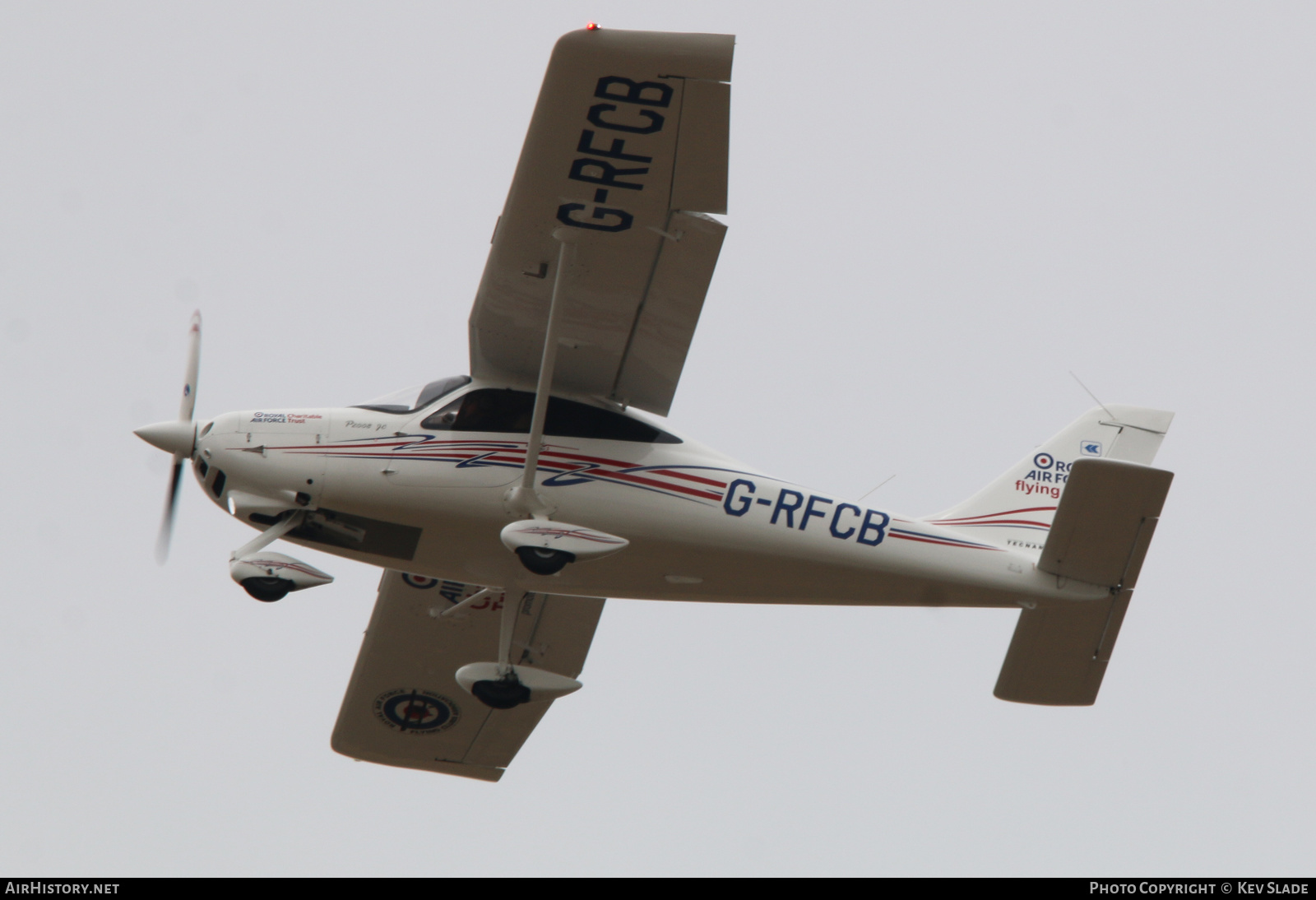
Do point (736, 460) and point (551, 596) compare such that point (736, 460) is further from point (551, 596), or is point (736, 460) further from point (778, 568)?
point (551, 596)

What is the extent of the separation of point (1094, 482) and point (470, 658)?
6341 millimetres

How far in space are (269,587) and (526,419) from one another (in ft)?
7.65

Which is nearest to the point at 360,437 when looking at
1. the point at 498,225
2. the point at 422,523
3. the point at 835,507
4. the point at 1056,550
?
the point at 422,523

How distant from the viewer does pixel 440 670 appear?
14.1 metres

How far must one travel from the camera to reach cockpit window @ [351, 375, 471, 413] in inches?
443

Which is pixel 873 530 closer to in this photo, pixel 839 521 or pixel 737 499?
pixel 839 521

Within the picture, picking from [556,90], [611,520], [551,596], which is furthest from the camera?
[551,596]

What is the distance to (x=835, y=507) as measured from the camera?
11445 millimetres

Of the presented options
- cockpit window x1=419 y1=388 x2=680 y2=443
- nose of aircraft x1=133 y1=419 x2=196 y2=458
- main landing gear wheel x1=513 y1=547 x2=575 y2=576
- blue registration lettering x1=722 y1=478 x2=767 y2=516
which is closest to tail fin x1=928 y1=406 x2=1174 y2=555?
blue registration lettering x1=722 y1=478 x2=767 y2=516

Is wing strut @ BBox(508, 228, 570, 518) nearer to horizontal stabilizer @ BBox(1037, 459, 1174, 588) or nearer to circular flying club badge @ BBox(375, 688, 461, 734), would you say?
horizontal stabilizer @ BBox(1037, 459, 1174, 588)

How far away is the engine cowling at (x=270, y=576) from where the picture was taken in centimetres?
1031

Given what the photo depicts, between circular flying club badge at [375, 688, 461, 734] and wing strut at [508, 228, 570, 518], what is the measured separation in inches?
164

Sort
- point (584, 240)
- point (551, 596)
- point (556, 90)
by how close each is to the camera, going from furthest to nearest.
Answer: point (551, 596) < point (584, 240) < point (556, 90)

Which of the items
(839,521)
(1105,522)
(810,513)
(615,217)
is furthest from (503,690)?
(1105,522)
